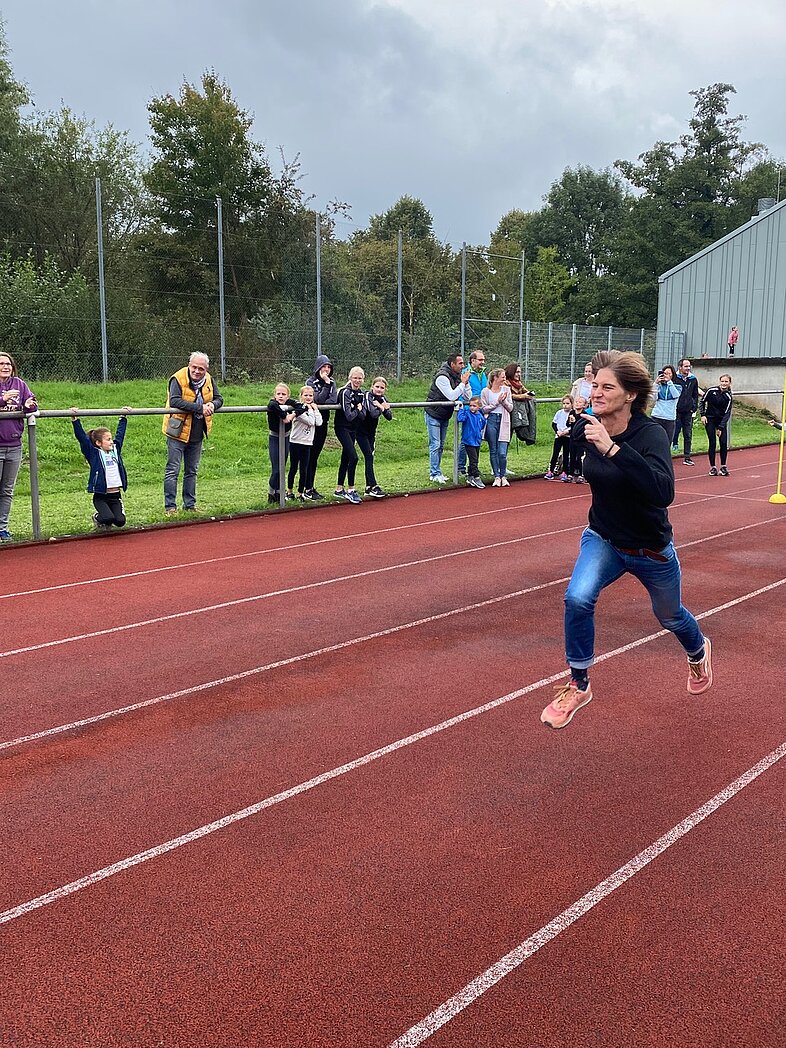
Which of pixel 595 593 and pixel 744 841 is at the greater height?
pixel 595 593

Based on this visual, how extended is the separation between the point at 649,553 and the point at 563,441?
39.4 ft

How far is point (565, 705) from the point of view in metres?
5.28

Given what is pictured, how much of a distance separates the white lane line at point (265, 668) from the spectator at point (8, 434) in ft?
17.4

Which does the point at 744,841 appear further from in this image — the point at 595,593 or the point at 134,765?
the point at 134,765

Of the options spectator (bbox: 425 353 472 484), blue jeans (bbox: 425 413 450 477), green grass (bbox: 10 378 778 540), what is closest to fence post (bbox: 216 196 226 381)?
green grass (bbox: 10 378 778 540)

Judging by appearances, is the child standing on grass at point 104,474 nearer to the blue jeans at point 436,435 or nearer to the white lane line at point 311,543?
the white lane line at point 311,543

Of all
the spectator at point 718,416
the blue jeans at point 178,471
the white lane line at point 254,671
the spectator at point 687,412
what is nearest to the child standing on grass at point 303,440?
the blue jeans at point 178,471

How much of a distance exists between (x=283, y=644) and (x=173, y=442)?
5.93 metres

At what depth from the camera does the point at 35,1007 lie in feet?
9.93

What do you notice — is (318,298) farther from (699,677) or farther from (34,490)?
(699,677)

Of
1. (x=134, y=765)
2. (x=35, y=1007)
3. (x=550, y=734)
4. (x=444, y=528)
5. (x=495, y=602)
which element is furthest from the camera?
(x=444, y=528)

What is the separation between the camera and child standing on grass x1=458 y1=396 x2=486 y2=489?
50.1ft

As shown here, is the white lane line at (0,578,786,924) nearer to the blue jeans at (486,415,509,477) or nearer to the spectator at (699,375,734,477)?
the blue jeans at (486,415,509,477)

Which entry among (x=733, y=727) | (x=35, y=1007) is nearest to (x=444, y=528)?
(x=733, y=727)
